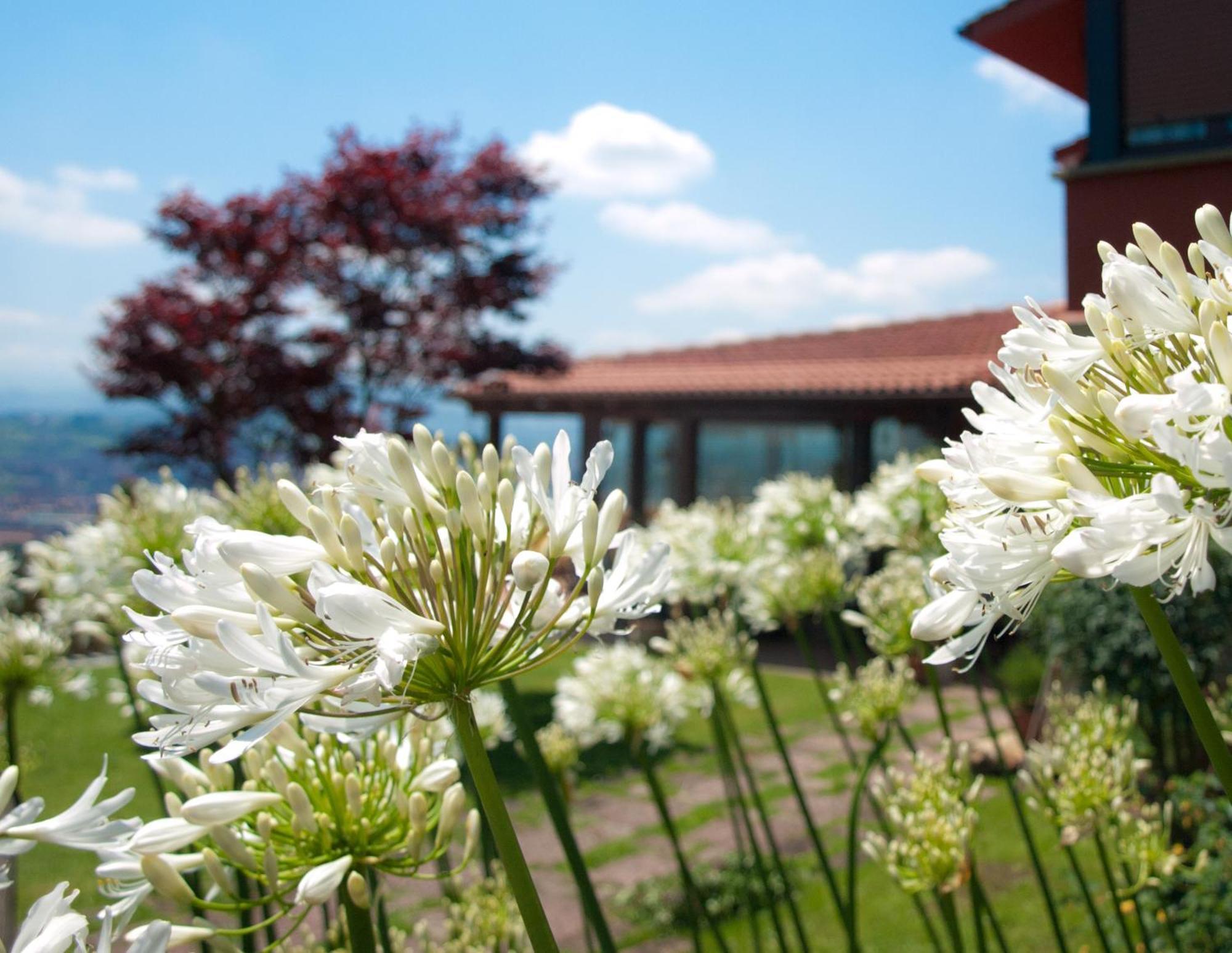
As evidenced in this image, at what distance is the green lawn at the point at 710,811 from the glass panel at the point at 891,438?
3641 millimetres

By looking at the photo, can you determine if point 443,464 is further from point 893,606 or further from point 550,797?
point 893,606

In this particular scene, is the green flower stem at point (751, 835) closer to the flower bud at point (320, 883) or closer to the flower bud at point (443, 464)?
the flower bud at point (320, 883)

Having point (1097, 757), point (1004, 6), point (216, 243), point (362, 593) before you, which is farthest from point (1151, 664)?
point (216, 243)

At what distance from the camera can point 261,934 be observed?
135 inches

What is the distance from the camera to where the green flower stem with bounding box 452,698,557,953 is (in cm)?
109

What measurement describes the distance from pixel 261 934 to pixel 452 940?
1.71 meters

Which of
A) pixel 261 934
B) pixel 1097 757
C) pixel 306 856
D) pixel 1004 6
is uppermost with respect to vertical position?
pixel 1004 6

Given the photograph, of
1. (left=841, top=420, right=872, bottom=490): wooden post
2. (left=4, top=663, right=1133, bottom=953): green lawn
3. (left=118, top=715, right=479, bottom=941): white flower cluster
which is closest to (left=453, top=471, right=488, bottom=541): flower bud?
(left=118, top=715, right=479, bottom=941): white flower cluster

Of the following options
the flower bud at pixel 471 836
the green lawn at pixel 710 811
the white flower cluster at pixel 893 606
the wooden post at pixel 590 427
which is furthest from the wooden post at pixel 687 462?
the flower bud at pixel 471 836

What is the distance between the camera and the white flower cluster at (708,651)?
3.43 m

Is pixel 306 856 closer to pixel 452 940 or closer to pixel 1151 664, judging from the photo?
pixel 452 940

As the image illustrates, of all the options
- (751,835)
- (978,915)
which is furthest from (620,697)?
(978,915)

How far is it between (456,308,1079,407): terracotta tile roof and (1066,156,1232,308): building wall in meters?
7.20

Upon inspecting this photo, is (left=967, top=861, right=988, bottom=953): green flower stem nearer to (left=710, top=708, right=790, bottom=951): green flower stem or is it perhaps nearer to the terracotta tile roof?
(left=710, top=708, right=790, bottom=951): green flower stem
